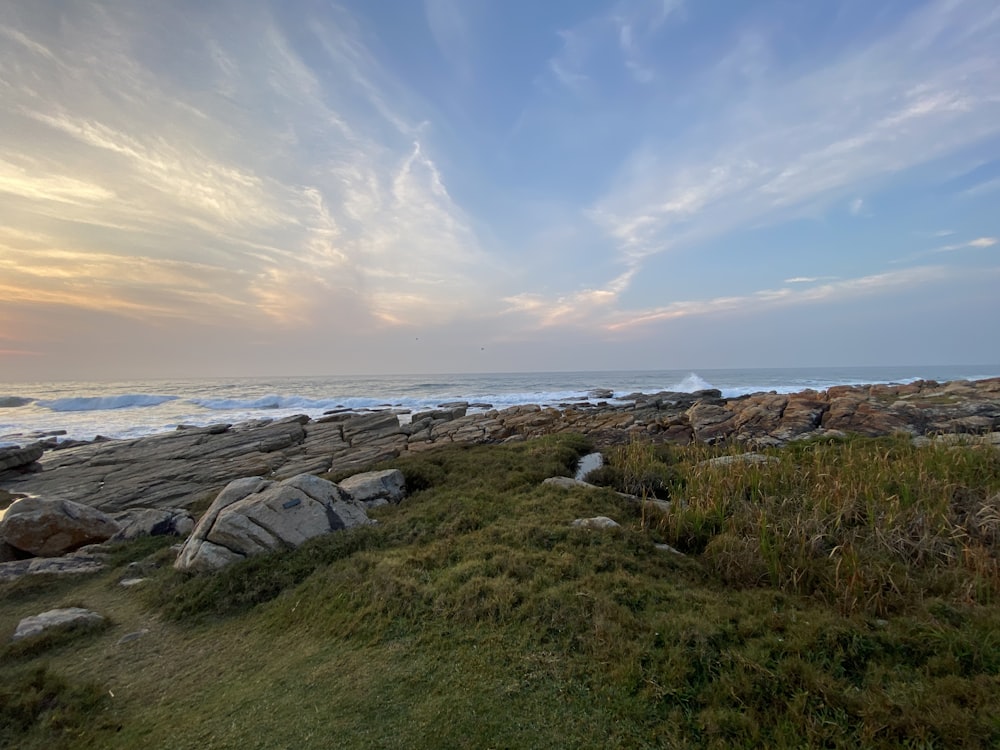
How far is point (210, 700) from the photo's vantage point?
4844mm

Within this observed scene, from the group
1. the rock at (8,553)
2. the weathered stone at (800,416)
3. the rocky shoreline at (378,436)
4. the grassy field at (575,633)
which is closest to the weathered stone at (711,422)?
the rocky shoreline at (378,436)

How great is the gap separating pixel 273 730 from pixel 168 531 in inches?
400

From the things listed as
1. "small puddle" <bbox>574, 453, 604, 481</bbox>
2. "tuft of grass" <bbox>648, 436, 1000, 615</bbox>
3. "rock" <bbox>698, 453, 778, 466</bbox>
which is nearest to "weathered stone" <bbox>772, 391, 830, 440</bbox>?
"rock" <bbox>698, 453, 778, 466</bbox>

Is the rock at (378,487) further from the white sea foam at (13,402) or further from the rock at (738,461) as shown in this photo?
the white sea foam at (13,402)

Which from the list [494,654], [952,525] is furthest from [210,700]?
[952,525]

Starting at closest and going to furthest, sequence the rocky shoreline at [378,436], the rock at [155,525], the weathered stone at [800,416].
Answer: the rock at [155,525] → the rocky shoreline at [378,436] → the weathered stone at [800,416]

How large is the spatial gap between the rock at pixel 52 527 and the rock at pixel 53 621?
5199 millimetres

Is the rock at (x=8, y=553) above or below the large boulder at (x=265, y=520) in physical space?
below

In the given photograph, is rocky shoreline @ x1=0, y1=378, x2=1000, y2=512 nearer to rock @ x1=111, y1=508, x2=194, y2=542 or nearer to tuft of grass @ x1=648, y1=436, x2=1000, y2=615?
rock @ x1=111, y1=508, x2=194, y2=542

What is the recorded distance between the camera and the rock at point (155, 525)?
38.4ft

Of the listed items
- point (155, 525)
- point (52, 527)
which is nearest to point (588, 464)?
point (155, 525)

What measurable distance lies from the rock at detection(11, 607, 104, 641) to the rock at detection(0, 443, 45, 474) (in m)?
24.5

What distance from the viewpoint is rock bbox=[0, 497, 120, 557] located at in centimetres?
1088

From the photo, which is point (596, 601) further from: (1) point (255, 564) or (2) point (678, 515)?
(1) point (255, 564)
